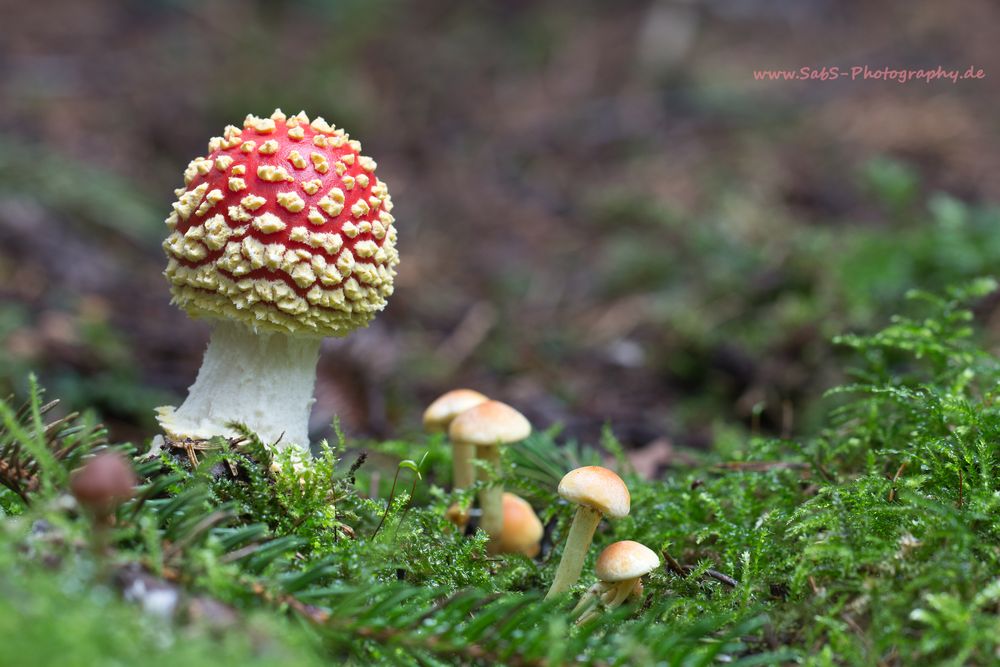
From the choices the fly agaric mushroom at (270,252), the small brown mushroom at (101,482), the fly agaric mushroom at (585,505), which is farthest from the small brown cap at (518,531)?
the small brown mushroom at (101,482)

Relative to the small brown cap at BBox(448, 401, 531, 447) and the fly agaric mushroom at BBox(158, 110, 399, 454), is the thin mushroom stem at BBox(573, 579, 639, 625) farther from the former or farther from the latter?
the fly agaric mushroom at BBox(158, 110, 399, 454)

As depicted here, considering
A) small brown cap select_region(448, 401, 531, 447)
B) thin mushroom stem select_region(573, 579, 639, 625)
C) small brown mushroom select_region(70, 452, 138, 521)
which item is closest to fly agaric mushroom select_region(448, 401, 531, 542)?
small brown cap select_region(448, 401, 531, 447)

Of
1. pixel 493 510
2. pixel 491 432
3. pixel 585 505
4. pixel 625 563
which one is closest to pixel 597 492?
pixel 585 505

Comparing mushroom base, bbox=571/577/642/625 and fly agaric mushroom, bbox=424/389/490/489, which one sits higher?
fly agaric mushroom, bbox=424/389/490/489

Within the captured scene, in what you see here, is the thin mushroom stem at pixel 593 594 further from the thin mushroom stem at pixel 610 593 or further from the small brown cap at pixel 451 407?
the small brown cap at pixel 451 407

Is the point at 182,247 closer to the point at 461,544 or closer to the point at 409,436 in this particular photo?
the point at 461,544

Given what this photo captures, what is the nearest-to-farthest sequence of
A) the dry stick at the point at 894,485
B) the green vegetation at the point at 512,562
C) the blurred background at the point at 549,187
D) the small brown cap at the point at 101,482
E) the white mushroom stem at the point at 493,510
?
the small brown cap at the point at 101,482 → the green vegetation at the point at 512,562 → the dry stick at the point at 894,485 → the white mushroom stem at the point at 493,510 → the blurred background at the point at 549,187

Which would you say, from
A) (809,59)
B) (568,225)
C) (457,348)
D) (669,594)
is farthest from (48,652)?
(809,59)

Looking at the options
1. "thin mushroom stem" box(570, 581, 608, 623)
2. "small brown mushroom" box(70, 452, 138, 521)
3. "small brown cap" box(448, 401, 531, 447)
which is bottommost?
"small brown mushroom" box(70, 452, 138, 521)
